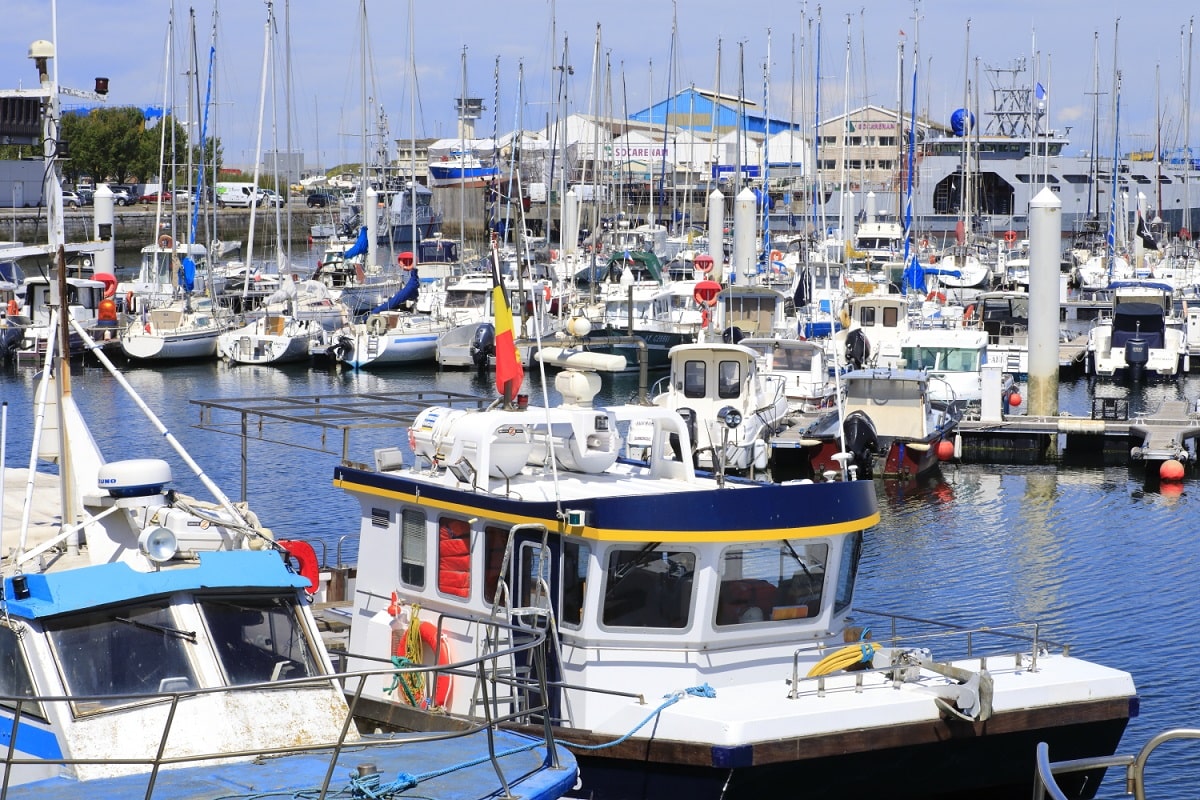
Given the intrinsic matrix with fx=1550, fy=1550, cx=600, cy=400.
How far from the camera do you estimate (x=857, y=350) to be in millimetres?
42406

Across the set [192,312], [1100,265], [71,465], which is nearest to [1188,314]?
[1100,265]

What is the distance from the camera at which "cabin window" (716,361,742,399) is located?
35.3m

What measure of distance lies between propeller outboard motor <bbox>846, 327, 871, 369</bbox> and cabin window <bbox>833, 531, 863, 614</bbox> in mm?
28012

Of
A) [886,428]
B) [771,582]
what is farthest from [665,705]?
[886,428]

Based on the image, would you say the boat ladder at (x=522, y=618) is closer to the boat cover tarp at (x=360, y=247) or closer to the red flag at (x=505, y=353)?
the red flag at (x=505, y=353)

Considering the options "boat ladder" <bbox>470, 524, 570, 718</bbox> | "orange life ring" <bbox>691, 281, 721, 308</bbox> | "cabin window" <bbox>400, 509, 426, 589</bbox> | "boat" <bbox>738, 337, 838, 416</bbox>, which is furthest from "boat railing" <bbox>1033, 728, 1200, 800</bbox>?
"orange life ring" <bbox>691, 281, 721, 308</bbox>

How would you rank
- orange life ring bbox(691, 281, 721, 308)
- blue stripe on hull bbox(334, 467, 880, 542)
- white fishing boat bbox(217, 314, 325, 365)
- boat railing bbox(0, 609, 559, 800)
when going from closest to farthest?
boat railing bbox(0, 609, 559, 800)
blue stripe on hull bbox(334, 467, 880, 542)
orange life ring bbox(691, 281, 721, 308)
white fishing boat bbox(217, 314, 325, 365)

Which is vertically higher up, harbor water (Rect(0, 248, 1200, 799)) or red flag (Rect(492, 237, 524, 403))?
red flag (Rect(492, 237, 524, 403))

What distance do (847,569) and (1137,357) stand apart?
40.4 meters

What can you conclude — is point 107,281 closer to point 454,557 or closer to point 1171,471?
point 1171,471

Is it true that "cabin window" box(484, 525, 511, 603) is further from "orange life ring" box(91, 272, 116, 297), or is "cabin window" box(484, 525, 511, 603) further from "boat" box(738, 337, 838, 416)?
"orange life ring" box(91, 272, 116, 297)

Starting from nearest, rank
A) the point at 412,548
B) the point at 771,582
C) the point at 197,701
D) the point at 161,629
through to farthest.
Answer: the point at 197,701 < the point at 161,629 < the point at 771,582 < the point at 412,548

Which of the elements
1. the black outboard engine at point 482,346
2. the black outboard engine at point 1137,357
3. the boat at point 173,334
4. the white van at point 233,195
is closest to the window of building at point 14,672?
the black outboard engine at point 482,346

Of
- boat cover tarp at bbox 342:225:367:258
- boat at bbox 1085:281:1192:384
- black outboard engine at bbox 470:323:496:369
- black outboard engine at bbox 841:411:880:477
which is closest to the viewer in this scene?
black outboard engine at bbox 841:411:880:477
